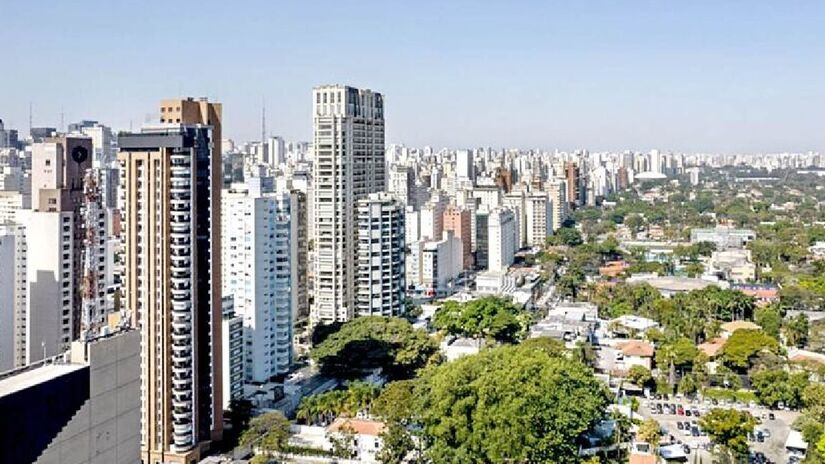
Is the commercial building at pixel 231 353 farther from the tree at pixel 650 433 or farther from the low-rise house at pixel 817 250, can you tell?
the low-rise house at pixel 817 250

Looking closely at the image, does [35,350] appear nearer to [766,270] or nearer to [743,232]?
[766,270]

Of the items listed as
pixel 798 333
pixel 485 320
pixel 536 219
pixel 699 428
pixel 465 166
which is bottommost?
pixel 699 428

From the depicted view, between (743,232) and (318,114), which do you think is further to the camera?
(743,232)

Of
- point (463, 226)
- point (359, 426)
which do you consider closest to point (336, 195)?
point (359, 426)

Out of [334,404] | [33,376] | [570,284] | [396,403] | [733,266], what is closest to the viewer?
[33,376]

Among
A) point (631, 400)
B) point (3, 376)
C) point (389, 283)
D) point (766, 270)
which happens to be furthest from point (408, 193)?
point (3, 376)

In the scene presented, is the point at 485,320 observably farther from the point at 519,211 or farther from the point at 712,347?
the point at 519,211
